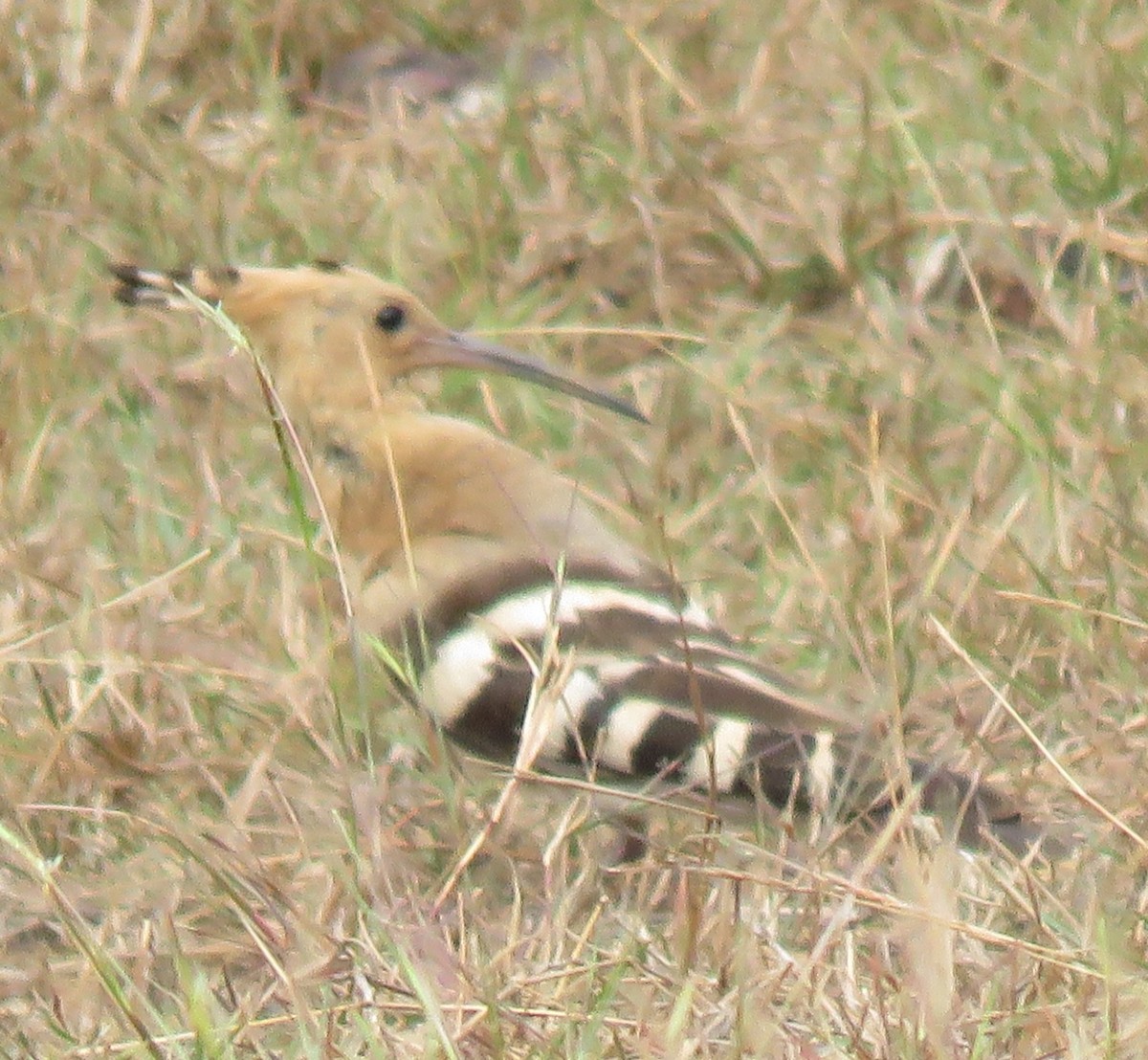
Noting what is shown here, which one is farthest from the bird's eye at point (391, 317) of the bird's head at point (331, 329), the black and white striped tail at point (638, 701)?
the black and white striped tail at point (638, 701)

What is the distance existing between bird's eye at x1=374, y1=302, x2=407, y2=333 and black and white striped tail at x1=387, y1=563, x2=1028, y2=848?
0.41 metres

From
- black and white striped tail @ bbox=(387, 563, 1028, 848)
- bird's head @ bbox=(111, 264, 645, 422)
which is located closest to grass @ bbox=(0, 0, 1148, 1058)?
black and white striped tail @ bbox=(387, 563, 1028, 848)

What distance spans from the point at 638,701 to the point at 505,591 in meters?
0.23

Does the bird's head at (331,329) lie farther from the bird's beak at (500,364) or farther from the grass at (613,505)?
the grass at (613,505)

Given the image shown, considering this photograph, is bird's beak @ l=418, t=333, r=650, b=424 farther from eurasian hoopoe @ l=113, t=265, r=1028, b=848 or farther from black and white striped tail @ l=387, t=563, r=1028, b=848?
black and white striped tail @ l=387, t=563, r=1028, b=848

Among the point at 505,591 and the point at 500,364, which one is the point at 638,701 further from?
the point at 500,364

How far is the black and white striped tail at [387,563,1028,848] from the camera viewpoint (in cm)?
199

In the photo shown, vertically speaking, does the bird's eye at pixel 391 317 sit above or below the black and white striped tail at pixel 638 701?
above

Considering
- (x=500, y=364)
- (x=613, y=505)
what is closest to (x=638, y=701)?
(x=613, y=505)

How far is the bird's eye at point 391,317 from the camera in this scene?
8.69 feet

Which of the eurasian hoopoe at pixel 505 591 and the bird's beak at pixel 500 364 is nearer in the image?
the eurasian hoopoe at pixel 505 591

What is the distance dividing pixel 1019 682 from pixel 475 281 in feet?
3.75

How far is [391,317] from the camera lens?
8.71 feet

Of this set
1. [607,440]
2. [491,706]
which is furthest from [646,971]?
[607,440]
